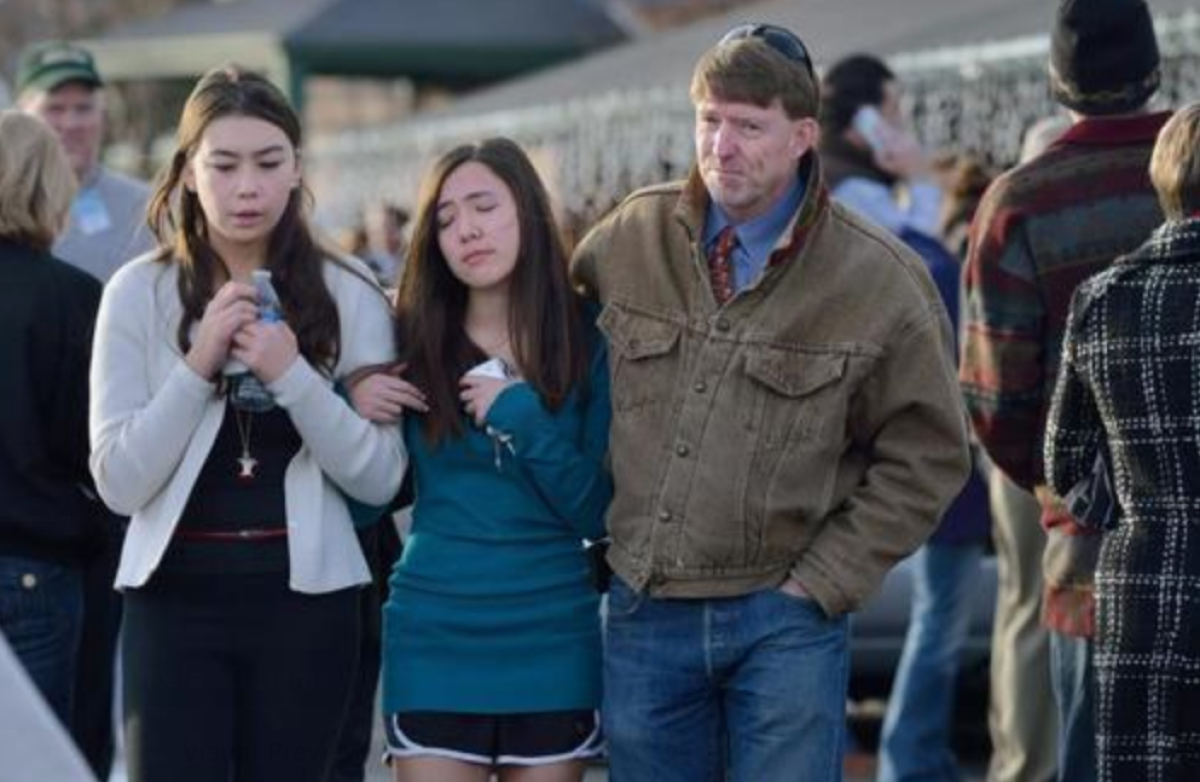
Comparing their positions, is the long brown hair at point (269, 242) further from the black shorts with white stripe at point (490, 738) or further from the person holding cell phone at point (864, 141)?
the person holding cell phone at point (864, 141)

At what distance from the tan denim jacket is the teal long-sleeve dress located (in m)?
0.11

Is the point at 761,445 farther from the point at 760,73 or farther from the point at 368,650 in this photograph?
the point at 368,650

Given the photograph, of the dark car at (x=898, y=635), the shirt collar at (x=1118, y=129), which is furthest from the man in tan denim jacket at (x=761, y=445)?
the dark car at (x=898, y=635)

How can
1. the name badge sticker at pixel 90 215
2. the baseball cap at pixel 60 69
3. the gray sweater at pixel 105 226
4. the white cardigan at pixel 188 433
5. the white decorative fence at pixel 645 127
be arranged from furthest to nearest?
the white decorative fence at pixel 645 127 < the baseball cap at pixel 60 69 < the name badge sticker at pixel 90 215 < the gray sweater at pixel 105 226 < the white cardigan at pixel 188 433

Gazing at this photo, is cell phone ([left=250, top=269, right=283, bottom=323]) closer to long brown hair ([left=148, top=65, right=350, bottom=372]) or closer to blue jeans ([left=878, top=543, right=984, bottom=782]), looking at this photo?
long brown hair ([left=148, top=65, right=350, bottom=372])

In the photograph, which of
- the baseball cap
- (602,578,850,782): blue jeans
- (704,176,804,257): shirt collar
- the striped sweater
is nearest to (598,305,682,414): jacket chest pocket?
(704,176,804,257): shirt collar

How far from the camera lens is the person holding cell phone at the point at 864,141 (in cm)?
898

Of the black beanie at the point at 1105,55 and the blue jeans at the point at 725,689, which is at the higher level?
the black beanie at the point at 1105,55

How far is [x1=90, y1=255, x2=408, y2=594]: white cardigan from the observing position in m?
5.44

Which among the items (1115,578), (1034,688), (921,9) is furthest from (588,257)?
(921,9)

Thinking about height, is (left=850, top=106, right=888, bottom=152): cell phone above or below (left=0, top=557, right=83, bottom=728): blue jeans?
above

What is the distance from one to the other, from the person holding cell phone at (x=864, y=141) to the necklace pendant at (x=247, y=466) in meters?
3.75

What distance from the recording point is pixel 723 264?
549cm

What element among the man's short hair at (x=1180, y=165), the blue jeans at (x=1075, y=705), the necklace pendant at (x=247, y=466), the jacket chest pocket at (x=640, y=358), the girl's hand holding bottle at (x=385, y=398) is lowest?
the blue jeans at (x=1075, y=705)
